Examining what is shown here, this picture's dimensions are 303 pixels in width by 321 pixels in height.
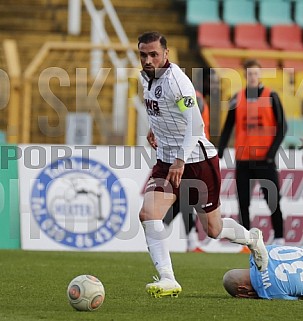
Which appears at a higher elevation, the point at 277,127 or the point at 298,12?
Result: the point at 298,12

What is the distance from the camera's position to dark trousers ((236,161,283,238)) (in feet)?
39.0

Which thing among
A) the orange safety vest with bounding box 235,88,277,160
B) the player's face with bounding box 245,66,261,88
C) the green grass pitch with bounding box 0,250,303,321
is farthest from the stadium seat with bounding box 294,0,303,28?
the green grass pitch with bounding box 0,250,303,321

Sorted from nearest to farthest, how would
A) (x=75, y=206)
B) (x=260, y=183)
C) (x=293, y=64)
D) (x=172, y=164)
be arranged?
(x=172, y=164) < (x=260, y=183) < (x=75, y=206) < (x=293, y=64)

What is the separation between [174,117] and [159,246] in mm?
993

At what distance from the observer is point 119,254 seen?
12.0 metres

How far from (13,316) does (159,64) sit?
2.27 m

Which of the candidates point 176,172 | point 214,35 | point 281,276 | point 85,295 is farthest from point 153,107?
point 214,35

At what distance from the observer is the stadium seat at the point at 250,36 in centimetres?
1973

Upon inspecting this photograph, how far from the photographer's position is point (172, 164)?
24.4ft

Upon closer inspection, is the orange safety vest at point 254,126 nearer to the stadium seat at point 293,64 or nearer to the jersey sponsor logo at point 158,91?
the jersey sponsor logo at point 158,91

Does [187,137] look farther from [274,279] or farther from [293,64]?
[293,64]

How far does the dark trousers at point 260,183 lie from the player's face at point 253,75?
95cm

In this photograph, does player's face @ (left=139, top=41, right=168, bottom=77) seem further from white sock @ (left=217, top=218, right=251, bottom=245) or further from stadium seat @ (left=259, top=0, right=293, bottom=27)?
stadium seat @ (left=259, top=0, right=293, bottom=27)

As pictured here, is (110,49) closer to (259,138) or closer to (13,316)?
(259,138)
